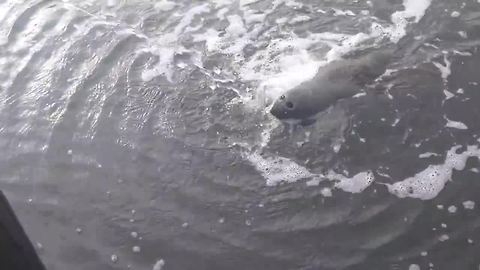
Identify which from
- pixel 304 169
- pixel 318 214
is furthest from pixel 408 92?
pixel 318 214

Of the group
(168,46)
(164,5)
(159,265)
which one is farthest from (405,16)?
(159,265)

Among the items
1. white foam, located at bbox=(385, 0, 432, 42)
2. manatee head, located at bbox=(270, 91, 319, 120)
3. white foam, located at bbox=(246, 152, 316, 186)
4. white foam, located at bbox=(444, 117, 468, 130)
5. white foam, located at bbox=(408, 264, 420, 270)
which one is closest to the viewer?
white foam, located at bbox=(408, 264, 420, 270)

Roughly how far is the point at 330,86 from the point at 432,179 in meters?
1.32

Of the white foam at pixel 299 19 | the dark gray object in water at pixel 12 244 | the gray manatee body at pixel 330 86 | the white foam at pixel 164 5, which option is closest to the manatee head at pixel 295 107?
the gray manatee body at pixel 330 86

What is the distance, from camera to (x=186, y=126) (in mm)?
4793

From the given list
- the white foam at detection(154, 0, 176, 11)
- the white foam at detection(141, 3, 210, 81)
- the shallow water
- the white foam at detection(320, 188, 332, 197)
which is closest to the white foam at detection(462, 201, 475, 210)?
the shallow water

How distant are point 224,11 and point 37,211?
3.25m

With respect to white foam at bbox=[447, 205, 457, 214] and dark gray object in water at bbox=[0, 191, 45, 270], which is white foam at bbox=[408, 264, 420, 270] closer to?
white foam at bbox=[447, 205, 457, 214]

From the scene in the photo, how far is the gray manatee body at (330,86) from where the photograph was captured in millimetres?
4676

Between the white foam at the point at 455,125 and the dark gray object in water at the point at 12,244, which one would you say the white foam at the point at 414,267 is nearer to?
the white foam at the point at 455,125

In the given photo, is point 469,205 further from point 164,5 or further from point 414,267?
point 164,5

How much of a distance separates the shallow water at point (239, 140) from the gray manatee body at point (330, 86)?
0.36 ft

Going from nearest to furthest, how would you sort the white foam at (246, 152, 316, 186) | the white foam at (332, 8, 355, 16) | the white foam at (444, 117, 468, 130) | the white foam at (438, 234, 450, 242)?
the white foam at (438, 234, 450, 242) → the white foam at (246, 152, 316, 186) → the white foam at (444, 117, 468, 130) → the white foam at (332, 8, 355, 16)

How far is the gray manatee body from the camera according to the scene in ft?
15.3
